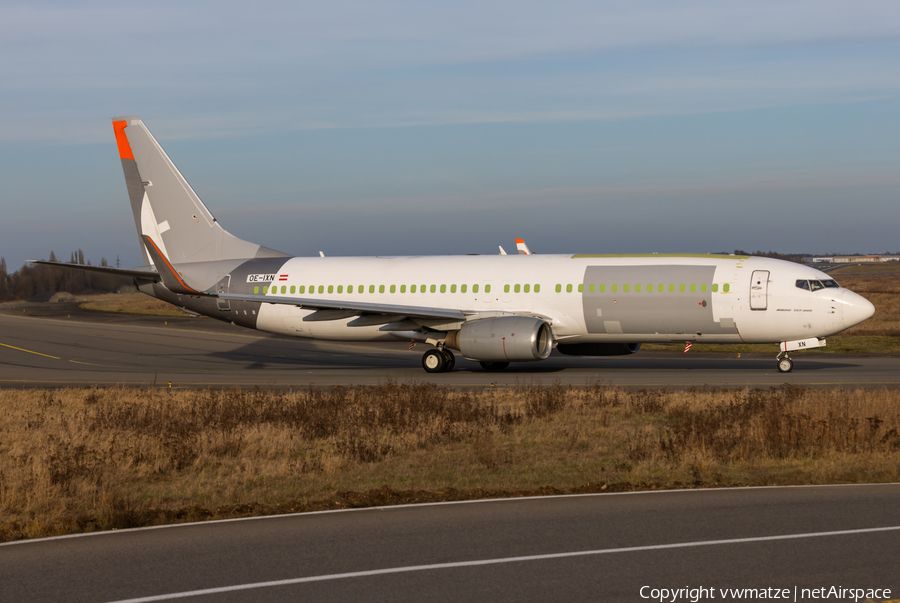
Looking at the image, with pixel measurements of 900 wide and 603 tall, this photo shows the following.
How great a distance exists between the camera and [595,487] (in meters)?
13.5

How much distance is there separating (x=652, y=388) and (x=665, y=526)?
16.3 meters

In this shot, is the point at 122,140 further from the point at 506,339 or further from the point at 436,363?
the point at 506,339

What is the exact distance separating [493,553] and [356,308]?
75.3 feet

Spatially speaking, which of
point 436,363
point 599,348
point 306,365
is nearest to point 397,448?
point 436,363

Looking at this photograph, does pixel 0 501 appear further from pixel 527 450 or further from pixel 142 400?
pixel 142 400

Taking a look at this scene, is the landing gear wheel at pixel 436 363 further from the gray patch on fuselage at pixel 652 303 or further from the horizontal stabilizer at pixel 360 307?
the gray patch on fuselage at pixel 652 303

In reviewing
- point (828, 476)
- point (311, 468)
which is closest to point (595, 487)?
point (828, 476)

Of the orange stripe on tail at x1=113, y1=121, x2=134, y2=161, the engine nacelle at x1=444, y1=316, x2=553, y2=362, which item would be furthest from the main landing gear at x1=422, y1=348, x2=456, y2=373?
the orange stripe on tail at x1=113, y1=121, x2=134, y2=161

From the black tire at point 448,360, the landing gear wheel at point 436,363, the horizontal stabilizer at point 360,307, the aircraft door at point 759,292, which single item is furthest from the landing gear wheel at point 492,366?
the aircraft door at point 759,292

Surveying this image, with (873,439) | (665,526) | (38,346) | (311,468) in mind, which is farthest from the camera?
(38,346)

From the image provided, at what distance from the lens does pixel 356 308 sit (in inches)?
1265

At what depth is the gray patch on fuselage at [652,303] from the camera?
98.8 feet

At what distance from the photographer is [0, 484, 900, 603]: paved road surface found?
8.43m

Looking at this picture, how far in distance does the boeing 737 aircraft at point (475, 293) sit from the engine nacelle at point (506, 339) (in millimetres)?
46
